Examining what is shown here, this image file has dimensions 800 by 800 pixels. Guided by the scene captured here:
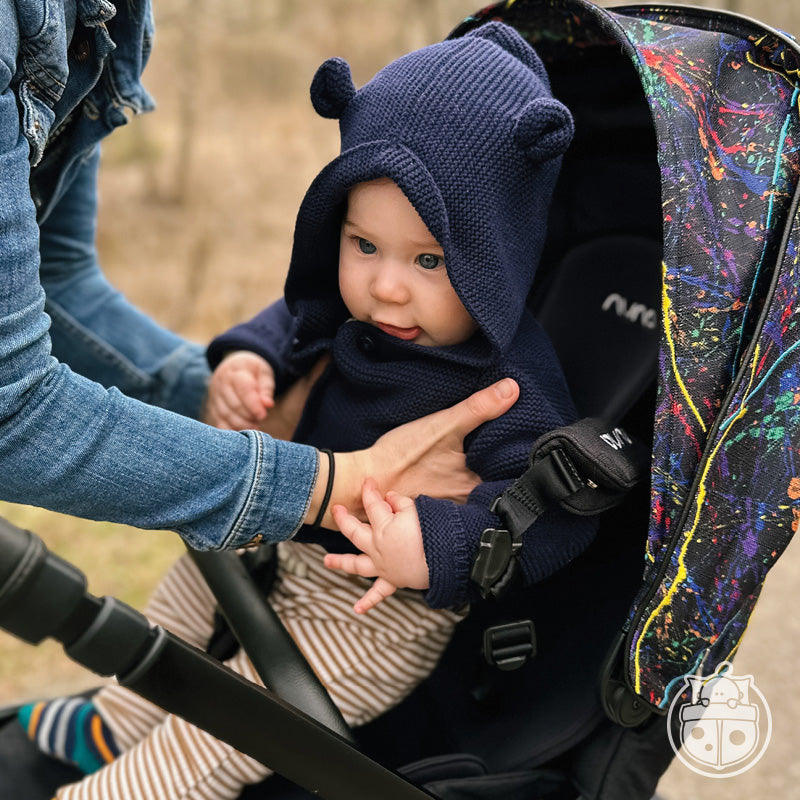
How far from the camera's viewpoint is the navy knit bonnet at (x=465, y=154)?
Result: 3.52 feet

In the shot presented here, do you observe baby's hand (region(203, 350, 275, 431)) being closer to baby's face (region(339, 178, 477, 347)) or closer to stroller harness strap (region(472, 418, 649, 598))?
baby's face (region(339, 178, 477, 347))

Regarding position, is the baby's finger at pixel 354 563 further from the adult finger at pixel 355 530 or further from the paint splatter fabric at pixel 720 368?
the paint splatter fabric at pixel 720 368

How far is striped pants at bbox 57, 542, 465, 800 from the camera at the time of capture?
1186 mm

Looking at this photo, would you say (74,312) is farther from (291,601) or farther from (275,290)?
(275,290)

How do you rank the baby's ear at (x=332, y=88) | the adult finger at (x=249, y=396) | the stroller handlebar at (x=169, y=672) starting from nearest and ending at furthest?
the stroller handlebar at (x=169, y=672), the baby's ear at (x=332, y=88), the adult finger at (x=249, y=396)

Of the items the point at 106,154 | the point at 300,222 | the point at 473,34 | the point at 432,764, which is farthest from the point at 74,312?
the point at 106,154

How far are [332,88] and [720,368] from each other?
0.58m

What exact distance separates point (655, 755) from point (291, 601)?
0.53 metres

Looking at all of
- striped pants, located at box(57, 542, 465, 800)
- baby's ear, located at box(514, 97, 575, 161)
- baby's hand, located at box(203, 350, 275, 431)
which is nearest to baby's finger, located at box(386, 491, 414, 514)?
striped pants, located at box(57, 542, 465, 800)

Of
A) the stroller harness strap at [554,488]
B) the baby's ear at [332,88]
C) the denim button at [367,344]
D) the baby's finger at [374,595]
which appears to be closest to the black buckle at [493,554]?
the stroller harness strap at [554,488]

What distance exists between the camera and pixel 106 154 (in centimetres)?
627

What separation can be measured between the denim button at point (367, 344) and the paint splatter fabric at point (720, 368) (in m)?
0.40

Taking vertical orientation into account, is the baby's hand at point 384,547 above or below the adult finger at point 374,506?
below
